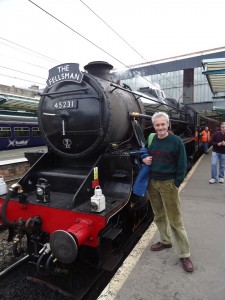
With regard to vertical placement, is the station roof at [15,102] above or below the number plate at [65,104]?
above

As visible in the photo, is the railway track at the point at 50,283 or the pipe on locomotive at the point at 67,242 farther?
the railway track at the point at 50,283

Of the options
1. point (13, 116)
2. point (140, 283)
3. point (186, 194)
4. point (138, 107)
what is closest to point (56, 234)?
point (140, 283)

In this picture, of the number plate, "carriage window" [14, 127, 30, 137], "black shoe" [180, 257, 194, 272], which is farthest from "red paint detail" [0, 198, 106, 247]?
"carriage window" [14, 127, 30, 137]

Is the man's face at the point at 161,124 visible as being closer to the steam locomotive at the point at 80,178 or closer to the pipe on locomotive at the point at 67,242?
the steam locomotive at the point at 80,178

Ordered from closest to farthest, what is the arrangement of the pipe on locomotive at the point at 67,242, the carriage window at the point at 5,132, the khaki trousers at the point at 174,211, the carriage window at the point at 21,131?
the pipe on locomotive at the point at 67,242 < the khaki trousers at the point at 174,211 < the carriage window at the point at 5,132 < the carriage window at the point at 21,131

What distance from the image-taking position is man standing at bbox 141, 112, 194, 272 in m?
2.88

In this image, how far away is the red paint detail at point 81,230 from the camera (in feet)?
8.34

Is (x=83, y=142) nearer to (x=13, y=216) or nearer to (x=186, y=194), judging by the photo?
(x=13, y=216)

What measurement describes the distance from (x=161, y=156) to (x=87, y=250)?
138cm

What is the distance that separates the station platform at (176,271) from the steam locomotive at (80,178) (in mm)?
361

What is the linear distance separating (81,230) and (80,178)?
38.3 inches

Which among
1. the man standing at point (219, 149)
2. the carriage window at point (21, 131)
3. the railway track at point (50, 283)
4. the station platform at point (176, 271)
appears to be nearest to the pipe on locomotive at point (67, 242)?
the station platform at point (176, 271)

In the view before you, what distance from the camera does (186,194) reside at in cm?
587

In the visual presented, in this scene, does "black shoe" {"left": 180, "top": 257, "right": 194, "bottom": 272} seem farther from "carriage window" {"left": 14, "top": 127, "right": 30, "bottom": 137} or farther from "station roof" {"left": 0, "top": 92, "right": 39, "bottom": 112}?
"carriage window" {"left": 14, "top": 127, "right": 30, "bottom": 137}
